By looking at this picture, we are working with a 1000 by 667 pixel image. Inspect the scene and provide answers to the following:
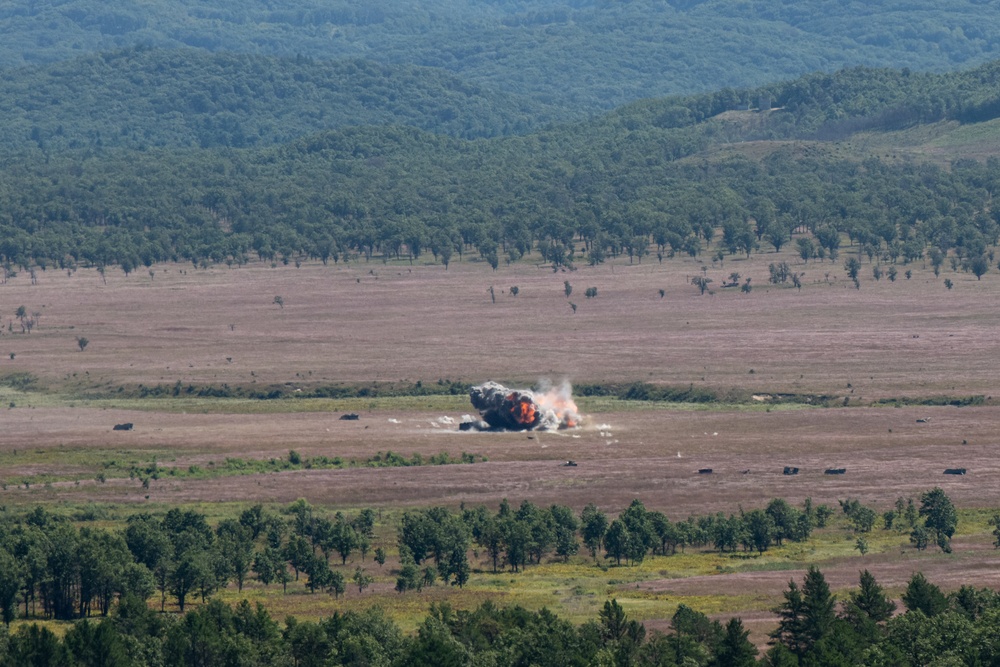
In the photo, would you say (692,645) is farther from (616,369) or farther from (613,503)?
(616,369)

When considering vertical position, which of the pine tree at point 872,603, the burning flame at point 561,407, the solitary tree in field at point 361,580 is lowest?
the solitary tree in field at point 361,580

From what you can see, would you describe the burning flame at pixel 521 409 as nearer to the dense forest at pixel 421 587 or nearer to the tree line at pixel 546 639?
the dense forest at pixel 421 587

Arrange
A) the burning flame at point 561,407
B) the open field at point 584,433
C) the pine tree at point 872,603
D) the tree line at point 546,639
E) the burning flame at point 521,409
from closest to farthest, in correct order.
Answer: the tree line at point 546,639, the pine tree at point 872,603, the open field at point 584,433, the burning flame at point 521,409, the burning flame at point 561,407

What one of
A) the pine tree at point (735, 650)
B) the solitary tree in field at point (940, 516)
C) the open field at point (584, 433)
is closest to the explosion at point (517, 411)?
the open field at point (584, 433)

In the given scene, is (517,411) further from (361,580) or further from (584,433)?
(361,580)

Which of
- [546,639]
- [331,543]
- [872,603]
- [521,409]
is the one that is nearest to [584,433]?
[521,409]
